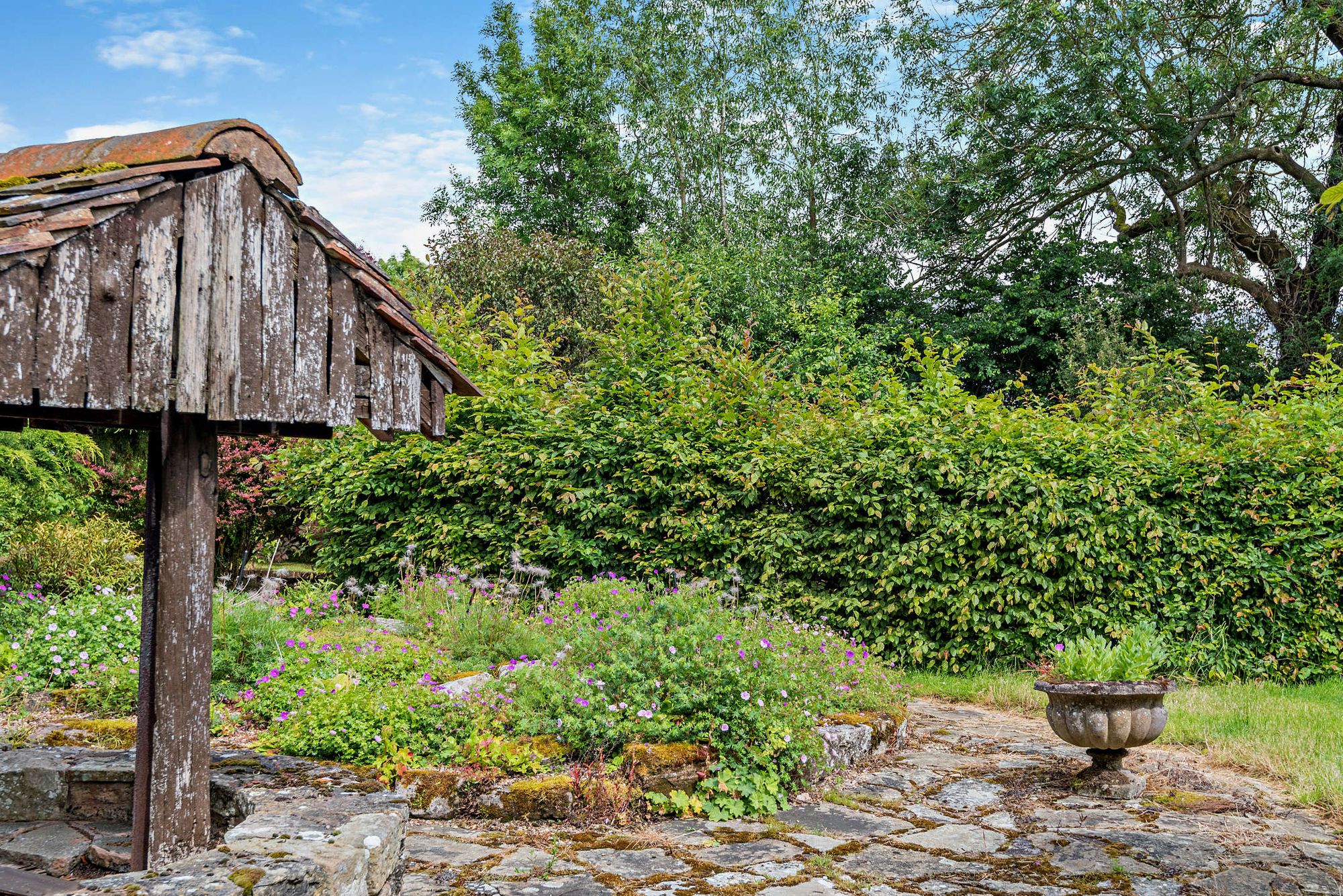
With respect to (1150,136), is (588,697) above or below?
below

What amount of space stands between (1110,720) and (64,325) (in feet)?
18.4

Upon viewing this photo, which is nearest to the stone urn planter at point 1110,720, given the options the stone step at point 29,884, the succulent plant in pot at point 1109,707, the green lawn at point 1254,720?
the succulent plant in pot at point 1109,707

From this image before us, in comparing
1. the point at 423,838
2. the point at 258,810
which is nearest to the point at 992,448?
the point at 423,838

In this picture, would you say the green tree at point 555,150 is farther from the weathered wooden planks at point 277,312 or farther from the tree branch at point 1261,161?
the weathered wooden planks at point 277,312

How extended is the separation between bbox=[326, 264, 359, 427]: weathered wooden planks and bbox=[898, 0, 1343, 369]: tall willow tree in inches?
614

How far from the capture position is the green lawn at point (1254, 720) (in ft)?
18.8

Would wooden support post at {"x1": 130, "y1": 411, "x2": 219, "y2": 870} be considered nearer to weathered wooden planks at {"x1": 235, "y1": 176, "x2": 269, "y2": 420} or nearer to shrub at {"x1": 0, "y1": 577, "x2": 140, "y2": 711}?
weathered wooden planks at {"x1": 235, "y1": 176, "x2": 269, "y2": 420}

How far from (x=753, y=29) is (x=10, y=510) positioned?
1929 centimetres

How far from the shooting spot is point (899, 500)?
8914mm

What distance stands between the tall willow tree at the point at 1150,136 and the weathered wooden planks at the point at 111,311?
16197 millimetres

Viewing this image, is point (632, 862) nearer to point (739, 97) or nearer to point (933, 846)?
point (933, 846)

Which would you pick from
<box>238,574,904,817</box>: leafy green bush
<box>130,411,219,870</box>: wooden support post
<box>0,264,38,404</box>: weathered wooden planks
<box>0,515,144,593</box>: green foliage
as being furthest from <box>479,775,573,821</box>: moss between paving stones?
<box>0,515,144,593</box>: green foliage

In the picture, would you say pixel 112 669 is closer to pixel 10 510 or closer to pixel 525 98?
pixel 10 510

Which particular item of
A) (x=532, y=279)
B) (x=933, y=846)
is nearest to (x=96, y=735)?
(x=933, y=846)
